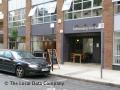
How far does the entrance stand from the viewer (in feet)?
75.1

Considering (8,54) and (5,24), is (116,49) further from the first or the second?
(5,24)

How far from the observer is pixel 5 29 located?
31.6 metres

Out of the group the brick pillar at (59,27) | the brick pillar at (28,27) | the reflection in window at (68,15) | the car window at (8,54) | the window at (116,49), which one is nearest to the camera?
the car window at (8,54)

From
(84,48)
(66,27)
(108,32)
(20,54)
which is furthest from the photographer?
(84,48)

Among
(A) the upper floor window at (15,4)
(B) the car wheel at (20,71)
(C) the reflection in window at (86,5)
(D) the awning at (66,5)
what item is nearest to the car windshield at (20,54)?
(B) the car wheel at (20,71)

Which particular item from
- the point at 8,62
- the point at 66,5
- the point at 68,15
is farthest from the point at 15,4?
the point at 8,62

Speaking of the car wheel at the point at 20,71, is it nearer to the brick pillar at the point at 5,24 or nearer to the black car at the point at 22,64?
the black car at the point at 22,64

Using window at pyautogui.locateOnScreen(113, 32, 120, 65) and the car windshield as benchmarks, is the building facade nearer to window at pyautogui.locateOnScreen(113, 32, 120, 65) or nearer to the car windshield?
window at pyautogui.locateOnScreen(113, 32, 120, 65)

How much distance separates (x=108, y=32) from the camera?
61.0ft

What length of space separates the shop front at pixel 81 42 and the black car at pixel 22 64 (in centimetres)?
608

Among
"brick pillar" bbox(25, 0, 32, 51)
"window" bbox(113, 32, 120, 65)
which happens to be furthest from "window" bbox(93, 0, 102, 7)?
"brick pillar" bbox(25, 0, 32, 51)

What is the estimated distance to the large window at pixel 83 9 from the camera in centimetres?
1995

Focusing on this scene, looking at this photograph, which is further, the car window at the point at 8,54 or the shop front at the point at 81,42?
the shop front at the point at 81,42

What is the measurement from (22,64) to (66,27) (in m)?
8.39
